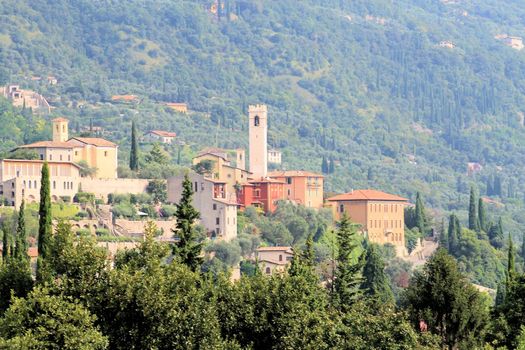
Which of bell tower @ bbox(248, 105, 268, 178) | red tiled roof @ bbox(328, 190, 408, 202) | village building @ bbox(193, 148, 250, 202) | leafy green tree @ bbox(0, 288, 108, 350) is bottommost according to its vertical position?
leafy green tree @ bbox(0, 288, 108, 350)

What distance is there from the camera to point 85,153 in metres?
120

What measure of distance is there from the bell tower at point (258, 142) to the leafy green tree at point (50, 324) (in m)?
85.8

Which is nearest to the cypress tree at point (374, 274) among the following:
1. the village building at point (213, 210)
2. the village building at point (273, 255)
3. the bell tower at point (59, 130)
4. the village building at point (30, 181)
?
the village building at point (273, 255)

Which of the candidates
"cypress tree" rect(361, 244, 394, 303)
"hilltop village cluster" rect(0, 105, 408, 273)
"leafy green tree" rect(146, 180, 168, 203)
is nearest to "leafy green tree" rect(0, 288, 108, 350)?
"cypress tree" rect(361, 244, 394, 303)

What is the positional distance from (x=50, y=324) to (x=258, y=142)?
101 meters

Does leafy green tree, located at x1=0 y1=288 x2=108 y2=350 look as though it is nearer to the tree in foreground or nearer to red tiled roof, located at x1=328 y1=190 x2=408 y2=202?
the tree in foreground

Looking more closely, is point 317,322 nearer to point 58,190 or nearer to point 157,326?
point 157,326

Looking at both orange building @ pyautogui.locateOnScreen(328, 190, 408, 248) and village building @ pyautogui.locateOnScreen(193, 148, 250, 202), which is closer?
village building @ pyautogui.locateOnScreen(193, 148, 250, 202)

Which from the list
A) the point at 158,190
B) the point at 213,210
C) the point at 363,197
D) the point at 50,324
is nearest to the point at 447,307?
the point at 50,324

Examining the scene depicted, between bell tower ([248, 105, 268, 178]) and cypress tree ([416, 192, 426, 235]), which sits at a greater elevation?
bell tower ([248, 105, 268, 178])

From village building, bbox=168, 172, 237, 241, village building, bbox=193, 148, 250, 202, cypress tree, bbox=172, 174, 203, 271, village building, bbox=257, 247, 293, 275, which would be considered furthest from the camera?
village building, bbox=193, 148, 250, 202

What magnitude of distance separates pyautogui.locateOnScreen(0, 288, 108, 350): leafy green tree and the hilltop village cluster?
59861mm

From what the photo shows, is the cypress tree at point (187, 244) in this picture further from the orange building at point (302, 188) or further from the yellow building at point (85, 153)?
the orange building at point (302, 188)

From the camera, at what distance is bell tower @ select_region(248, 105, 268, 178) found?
14312 centimetres
